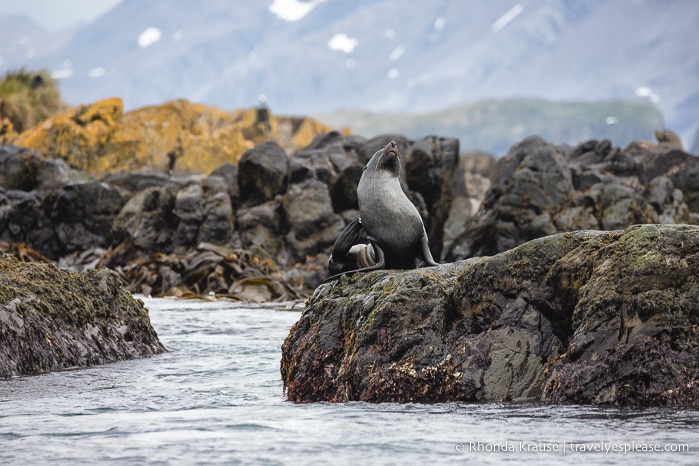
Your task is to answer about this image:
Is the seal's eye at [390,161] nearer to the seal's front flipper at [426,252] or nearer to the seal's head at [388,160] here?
the seal's head at [388,160]

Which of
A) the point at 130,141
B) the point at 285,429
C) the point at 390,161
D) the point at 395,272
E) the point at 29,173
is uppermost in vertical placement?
the point at 130,141

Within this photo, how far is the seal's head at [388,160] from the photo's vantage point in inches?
351

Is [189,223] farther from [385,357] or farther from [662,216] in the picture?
[385,357]

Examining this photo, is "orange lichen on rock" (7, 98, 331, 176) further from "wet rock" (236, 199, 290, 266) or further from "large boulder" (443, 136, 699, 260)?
"large boulder" (443, 136, 699, 260)

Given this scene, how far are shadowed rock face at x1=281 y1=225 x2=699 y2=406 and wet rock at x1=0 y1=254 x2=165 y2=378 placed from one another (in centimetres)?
253

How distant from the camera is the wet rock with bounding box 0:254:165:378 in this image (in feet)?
27.0

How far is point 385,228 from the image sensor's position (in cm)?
869

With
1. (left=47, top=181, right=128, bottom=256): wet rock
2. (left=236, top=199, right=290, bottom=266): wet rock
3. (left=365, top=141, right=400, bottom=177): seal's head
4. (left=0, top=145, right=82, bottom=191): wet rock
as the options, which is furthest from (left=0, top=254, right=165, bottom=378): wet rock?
(left=0, top=145, right=82, bottom=191): wet rock

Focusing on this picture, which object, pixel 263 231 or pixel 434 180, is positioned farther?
pixel 434 180

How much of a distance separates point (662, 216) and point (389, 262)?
16355mm

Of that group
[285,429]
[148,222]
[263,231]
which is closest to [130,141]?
[148,222]

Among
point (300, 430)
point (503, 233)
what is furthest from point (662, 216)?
point (300, 430)

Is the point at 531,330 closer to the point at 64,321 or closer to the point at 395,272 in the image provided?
the point at 395,272

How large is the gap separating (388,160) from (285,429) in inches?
160
